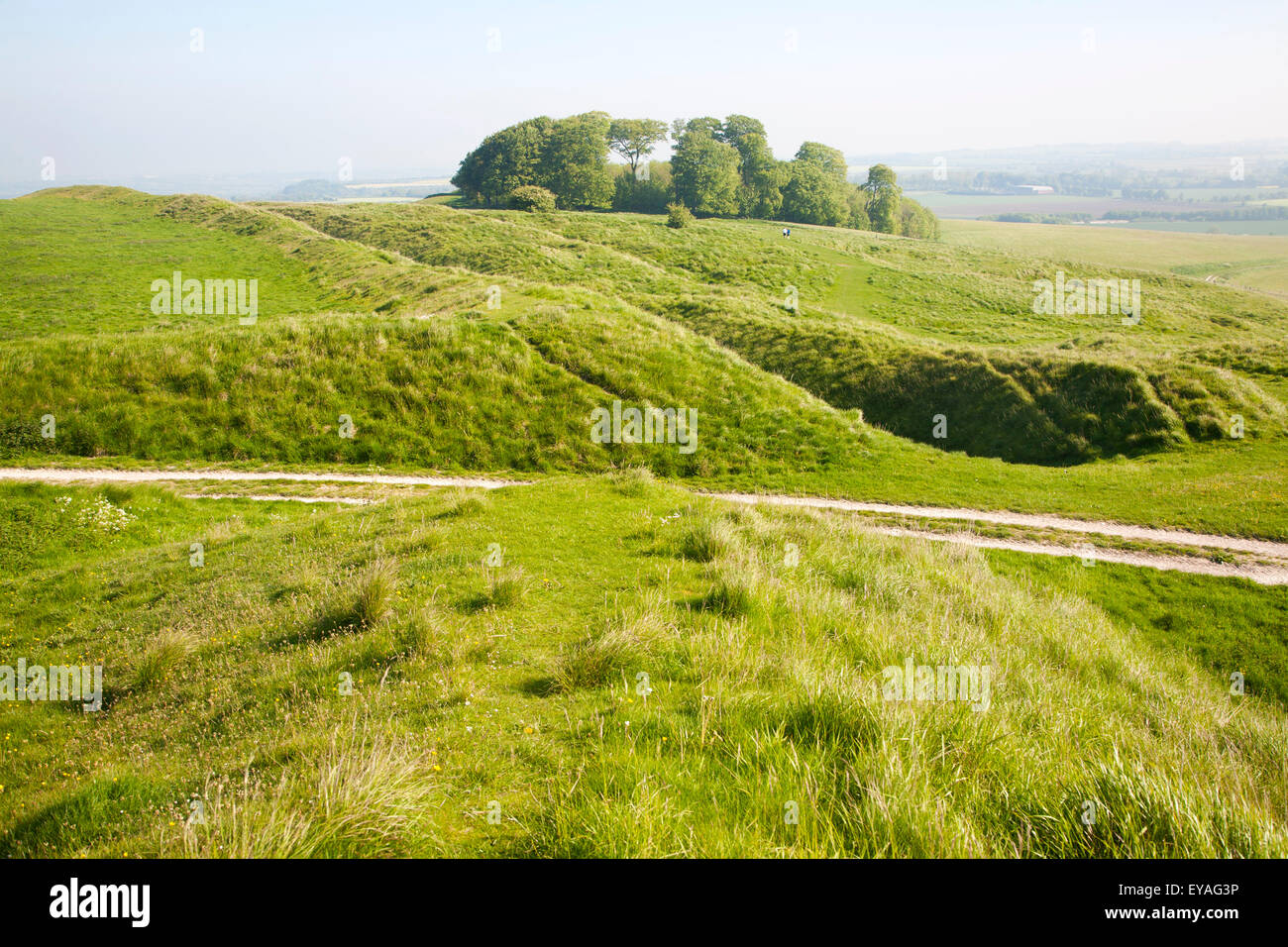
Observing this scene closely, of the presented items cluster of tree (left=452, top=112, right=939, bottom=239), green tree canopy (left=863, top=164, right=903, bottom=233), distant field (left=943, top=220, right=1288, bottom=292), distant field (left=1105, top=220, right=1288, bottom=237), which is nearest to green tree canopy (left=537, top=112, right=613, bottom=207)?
cluster of tree (left=452, top=112, right=939, bottom=239)

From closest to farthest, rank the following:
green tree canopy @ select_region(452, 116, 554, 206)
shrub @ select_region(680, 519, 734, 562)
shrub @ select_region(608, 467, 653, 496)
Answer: shrub @ select_region(680, 519, 734, 562) < shrub @ select_region(608, 467, 653, 496) < green tree canopy @ select_region(452, 116, 554, 206)

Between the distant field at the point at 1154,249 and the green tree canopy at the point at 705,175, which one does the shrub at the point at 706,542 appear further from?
the distant field at the point at 1154,249

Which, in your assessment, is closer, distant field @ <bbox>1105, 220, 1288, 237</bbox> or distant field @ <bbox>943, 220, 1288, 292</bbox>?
distant field @ <bbox>943, 220, 1288, 292</bbox>

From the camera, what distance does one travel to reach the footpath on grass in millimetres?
15147

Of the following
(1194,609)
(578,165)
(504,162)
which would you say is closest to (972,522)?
(1194,609)

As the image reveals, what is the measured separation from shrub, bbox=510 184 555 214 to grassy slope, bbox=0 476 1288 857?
3011 inches

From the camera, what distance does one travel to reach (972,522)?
17641 mm

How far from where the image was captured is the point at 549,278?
51375 mm

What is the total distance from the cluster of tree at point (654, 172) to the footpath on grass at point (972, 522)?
71045mm

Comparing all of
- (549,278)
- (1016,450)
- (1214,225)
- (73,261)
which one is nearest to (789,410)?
(1016,450)

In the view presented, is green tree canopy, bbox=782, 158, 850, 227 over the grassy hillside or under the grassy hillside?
over

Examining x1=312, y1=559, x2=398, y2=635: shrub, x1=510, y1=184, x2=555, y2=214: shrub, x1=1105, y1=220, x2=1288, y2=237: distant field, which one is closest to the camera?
x1=312, y1=559, x2=398, y2=635: shrub

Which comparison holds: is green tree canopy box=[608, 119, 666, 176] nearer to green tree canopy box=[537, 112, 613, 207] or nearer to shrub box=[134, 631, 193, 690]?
green tree canopy box=[537, 112, 613, 207]

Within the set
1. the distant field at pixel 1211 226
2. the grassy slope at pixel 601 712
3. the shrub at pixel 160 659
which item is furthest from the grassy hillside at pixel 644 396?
the distant field at pixel 1211 226
